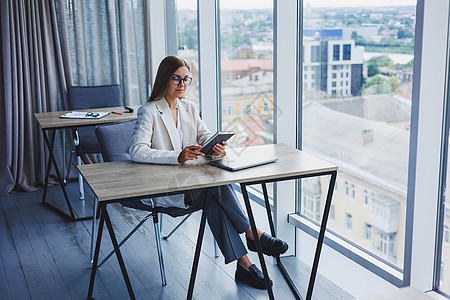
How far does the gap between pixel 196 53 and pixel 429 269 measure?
2.90 m

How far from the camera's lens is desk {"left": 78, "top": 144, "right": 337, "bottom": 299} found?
7.35 feet

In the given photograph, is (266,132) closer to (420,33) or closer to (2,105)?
(420,33)

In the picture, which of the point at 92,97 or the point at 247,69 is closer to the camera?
the point at 247,69

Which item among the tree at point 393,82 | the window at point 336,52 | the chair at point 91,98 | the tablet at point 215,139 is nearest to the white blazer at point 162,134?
the tablet at point 215,139

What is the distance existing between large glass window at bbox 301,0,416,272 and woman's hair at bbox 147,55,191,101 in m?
0.78

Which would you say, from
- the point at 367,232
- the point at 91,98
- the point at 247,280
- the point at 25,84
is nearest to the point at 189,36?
the point at 91,98

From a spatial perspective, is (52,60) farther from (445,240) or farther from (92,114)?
(445,240)

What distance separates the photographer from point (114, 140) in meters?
2.90

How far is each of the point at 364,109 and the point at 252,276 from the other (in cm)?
106

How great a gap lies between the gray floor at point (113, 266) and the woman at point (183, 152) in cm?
19

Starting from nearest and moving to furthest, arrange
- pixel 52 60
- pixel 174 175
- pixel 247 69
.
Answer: pixel 174 175
pixel 247 69
pixel 52 60

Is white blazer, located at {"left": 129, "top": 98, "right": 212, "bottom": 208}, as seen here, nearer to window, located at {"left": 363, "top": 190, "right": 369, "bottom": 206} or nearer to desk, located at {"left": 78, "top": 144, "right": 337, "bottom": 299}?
desk, located at {"left": 78, "top": 144, "right": 337, "bottom": 299}

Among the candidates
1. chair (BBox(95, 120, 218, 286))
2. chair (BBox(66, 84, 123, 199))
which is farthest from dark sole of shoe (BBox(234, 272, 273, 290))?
chair (BBox(66, 84, 123, 199))

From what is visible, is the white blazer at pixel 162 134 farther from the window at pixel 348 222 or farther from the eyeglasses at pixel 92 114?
the eyeglasses at pixel 92 114
